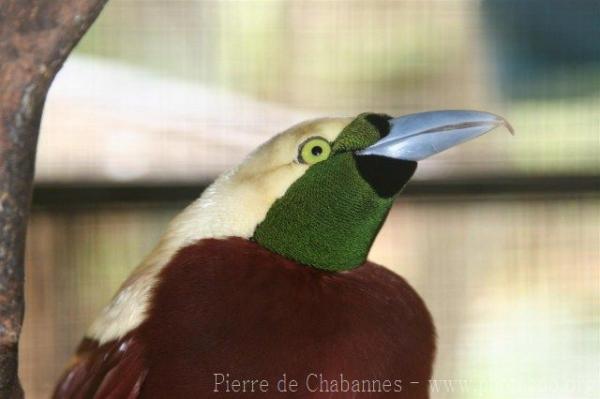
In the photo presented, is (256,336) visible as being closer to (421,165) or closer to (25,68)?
(25,68)

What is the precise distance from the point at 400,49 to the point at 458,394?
70 cm

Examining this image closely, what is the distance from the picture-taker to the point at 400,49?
1.72 meters

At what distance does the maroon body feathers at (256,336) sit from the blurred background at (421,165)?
25.3 inches

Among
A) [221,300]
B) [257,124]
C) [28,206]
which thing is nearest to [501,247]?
[257,124]

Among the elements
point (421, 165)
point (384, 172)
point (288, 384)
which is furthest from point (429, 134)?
point (421, 165)

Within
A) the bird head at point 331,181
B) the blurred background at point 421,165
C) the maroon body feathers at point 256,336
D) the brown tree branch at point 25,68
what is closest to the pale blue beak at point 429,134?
the bird head at point 331,181

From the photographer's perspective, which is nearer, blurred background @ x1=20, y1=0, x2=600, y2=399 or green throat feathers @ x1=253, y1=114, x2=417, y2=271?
green throat feathers @ x1=253, y1=114, x2=417, y2=271

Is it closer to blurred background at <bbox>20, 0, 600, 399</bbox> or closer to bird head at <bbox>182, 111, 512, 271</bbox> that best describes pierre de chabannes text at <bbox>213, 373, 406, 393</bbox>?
bird head at <bbox>182, 111, 512, 271</bbox>

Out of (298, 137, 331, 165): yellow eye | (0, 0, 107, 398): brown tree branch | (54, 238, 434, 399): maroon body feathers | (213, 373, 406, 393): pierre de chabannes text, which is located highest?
(0, 0, 107, 398): brown tree branch

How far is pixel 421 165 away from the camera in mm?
1676

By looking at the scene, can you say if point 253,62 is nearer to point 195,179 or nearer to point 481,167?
point 195,179

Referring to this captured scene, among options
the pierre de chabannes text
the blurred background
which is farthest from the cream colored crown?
the blurred background

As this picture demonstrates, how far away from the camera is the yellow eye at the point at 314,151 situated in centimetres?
103

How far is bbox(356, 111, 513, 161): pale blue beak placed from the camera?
3.34 ft
